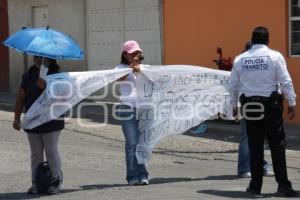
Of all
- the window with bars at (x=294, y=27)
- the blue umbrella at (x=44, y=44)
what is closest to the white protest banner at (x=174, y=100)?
the blue umbrella at (x=44, y=44)

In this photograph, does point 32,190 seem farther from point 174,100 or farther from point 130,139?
point 174,100

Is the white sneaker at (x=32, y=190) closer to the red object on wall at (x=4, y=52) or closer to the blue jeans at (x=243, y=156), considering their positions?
the blue jeans at (x=243, y=156)

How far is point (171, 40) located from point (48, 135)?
30.0ft

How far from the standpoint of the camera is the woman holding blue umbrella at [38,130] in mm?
8547

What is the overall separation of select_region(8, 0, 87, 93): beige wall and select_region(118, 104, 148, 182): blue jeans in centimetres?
1088

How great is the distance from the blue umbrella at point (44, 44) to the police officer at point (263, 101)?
74.5 inches

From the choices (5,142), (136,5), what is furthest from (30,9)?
(5,142)

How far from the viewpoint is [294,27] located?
49.1 feet

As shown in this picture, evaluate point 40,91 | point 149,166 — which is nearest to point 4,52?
point 149,166

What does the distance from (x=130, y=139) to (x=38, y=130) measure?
1173 millimetres

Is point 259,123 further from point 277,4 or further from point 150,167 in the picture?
point 277,4

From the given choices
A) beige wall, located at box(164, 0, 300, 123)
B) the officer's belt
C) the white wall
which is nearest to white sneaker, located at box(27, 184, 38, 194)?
the officer's belt

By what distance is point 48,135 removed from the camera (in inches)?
337

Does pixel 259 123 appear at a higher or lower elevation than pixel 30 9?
lower
